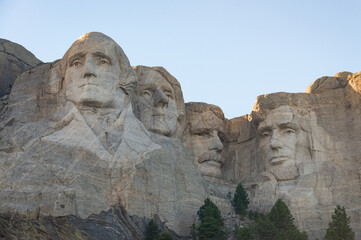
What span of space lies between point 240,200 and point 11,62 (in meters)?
9.97

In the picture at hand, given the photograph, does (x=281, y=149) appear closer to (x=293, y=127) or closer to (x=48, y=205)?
(x=293, y=127)

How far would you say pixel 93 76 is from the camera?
27938mm

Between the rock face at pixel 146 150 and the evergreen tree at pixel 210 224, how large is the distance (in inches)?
28.0

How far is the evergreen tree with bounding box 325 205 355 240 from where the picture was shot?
2605 centimetres

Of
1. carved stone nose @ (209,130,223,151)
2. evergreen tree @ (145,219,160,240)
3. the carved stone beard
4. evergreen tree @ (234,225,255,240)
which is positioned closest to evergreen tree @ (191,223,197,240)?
evergreen tree @ (234,225,255,240)

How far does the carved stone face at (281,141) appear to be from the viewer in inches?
1200

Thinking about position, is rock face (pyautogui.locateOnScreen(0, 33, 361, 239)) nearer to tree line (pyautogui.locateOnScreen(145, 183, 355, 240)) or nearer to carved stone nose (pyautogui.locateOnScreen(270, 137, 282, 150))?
carved stone nose (pyautogui.locateOnScreen(270, 137, 282, 150))

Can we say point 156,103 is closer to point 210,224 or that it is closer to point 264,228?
point 210,224

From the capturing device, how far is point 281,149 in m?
30.8

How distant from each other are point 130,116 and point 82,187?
3.86 metres

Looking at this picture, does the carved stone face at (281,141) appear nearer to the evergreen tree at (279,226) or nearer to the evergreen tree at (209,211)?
the evergreen tree at (279,226)

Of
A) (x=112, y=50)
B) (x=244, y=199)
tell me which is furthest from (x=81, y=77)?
(x=244, y=199)

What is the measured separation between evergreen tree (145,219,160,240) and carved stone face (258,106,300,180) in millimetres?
6230

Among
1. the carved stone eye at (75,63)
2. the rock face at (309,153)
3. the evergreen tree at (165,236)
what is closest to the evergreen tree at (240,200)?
the rock face at (309,153)
